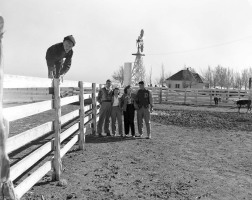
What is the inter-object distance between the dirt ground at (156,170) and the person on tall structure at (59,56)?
1.74 m

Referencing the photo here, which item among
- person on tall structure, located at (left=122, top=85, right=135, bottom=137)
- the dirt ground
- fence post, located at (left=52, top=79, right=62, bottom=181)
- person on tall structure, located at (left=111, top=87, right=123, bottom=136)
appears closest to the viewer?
the dirt ground

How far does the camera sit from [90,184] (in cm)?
502

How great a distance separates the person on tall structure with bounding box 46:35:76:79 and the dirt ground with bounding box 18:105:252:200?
174 centimetres

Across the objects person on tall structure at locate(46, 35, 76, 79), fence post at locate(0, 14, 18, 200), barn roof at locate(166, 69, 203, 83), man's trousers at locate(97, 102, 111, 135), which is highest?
barn roof at locate(166, 69, 203, 83)

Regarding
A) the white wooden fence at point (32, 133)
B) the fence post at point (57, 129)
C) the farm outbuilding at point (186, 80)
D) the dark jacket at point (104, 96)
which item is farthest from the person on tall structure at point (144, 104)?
the farm outbuilding at point (186, 80)

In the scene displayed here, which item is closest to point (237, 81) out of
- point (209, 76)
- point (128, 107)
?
point (209, 76)

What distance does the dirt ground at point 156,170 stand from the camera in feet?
15.4

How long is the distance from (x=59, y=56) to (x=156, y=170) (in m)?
2.73

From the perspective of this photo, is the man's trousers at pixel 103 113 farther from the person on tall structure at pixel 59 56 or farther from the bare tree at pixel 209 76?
the bare tree at pixel 209 76

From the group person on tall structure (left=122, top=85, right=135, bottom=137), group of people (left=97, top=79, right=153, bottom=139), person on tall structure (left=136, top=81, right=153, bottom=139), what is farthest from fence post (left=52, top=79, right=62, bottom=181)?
person on tall structure (left=122, top=85, right=135, bottom=137)

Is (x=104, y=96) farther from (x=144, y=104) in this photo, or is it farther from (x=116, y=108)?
(x=144, y=104)

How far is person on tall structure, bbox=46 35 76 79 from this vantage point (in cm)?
539

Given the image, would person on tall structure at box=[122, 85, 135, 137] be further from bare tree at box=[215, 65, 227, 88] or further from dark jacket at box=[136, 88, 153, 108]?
bare tree at box=[215, 65, 227, 88]

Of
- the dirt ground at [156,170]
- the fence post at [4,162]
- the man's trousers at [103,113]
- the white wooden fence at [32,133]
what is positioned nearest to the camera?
the fence post at [4,162]
